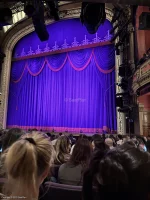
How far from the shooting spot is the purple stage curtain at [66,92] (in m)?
9.23

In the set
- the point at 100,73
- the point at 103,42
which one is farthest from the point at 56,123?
the point at 103,42

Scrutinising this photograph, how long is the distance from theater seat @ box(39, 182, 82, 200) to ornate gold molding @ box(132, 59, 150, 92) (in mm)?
4825

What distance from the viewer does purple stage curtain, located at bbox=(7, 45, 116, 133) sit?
923 centimetres

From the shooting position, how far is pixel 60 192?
1293 mm

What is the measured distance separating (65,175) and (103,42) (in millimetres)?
8615

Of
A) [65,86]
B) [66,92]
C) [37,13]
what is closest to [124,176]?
[37,13]

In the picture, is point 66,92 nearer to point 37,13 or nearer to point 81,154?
point 37,13

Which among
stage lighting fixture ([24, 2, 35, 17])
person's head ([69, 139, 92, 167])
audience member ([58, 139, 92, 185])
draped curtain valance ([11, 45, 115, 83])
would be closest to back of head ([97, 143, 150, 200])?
audience member ([58, 139, 92, 185])

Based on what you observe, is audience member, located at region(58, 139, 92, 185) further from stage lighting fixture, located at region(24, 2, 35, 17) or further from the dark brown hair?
stage lighting fixture, located at region(24, 2, 35, 17)

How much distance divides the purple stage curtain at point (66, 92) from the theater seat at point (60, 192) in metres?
7.50

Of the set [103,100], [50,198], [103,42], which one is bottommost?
[50,198]

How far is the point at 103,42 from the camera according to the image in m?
9.45

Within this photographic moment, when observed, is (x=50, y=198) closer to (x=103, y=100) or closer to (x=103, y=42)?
(x=103, y=100)

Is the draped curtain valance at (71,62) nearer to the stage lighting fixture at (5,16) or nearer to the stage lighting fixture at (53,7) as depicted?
the stage lighting fixture at (53,7)
